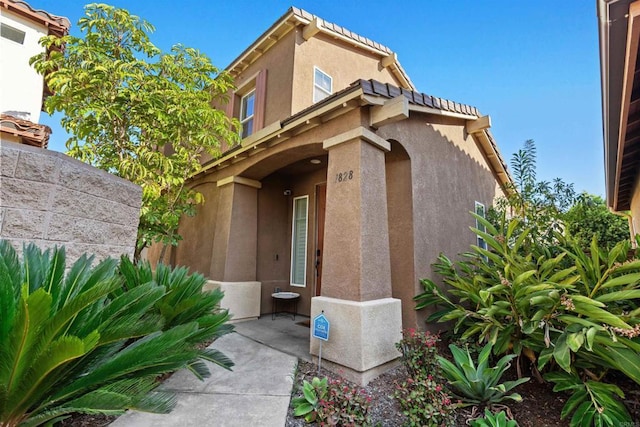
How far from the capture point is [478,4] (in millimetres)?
7211

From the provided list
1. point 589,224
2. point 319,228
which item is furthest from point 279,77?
point 589,224

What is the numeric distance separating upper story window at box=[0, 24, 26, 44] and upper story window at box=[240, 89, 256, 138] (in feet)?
19.7

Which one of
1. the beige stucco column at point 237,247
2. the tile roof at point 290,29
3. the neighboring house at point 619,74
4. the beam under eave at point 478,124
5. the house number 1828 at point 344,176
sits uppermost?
the tile roof at point 290,29

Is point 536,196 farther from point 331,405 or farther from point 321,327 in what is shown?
point 331,405

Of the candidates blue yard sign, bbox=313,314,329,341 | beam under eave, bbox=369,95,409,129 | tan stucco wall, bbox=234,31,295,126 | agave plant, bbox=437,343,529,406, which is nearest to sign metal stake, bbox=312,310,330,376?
blue yard sign, bbox=313,314,329,341

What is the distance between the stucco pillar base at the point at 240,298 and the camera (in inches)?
253

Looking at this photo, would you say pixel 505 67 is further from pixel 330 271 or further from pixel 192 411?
pixel 192 411

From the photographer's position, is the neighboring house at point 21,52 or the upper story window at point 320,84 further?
the neighboring house at point 21,52

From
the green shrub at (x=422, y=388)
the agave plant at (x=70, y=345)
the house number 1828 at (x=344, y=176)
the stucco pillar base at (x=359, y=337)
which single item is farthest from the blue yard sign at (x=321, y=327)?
the house number 1828 at (x=344, y=176)

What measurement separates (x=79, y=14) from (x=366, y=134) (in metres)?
5.56

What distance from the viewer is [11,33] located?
820 cm

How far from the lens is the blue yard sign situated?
154 inches

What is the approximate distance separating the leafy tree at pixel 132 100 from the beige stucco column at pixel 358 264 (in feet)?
10.3

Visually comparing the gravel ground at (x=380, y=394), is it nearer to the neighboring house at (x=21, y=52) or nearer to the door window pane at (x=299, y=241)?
the door window pane at (x=299, y=241)
